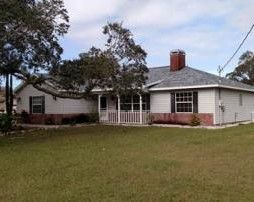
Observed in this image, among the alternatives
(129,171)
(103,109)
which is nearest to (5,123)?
(103,109)

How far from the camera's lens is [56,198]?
29.3 feet

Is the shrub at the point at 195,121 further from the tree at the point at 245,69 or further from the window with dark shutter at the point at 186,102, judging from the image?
the tree at the point at 245,69

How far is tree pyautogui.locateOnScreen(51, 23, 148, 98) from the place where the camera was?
81.5 feet

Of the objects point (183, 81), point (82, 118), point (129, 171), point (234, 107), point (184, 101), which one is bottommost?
point (129, 171)

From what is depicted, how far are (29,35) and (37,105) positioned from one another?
54.1 ft

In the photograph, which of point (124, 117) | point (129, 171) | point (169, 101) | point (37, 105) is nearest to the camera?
point (129, 171)

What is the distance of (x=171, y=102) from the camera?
31.8 meters

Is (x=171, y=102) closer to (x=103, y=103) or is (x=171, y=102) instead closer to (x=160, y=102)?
(x=160, y=102)

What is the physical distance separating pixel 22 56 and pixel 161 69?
1588 centimetres

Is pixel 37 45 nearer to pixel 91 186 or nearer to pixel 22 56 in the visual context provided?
pixel 22 56

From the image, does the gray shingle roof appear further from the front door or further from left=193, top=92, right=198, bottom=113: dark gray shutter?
the front door

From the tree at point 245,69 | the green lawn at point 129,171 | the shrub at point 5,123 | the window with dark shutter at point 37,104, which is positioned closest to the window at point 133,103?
the window with dark shutter at point 37,104

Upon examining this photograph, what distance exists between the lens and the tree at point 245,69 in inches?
2475

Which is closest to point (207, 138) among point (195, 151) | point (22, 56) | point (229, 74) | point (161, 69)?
point (195, 151)
